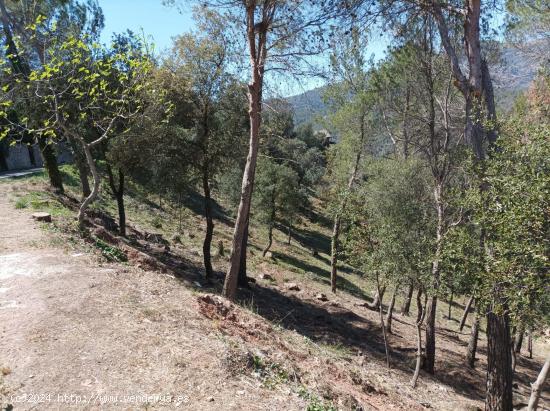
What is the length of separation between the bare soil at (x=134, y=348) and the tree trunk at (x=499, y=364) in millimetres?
2112

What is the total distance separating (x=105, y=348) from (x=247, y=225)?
1147 centimetres

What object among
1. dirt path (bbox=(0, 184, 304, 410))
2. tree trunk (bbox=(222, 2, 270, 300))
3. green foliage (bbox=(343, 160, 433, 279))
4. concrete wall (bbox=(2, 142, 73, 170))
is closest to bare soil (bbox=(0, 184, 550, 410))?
dirt path (bbox=(0, 184, 304, 410))

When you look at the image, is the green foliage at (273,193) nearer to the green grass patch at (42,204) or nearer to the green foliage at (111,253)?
the green grass patch at (42,204)

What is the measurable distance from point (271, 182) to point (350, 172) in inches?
387

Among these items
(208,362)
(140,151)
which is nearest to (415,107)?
(140,151)

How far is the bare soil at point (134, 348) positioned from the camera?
5.89 metres

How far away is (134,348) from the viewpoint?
6.98 metres

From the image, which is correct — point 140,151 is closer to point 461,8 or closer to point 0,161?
point 461,8

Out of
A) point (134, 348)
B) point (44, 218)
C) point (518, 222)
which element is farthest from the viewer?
point (44, 218)

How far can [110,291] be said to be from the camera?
9.11 m

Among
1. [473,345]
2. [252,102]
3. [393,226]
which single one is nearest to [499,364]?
[393,226]

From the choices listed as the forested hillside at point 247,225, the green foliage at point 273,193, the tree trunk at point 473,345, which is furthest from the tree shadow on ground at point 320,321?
the green foliage at point 273,193

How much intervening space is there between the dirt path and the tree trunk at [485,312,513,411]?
19.8 ft

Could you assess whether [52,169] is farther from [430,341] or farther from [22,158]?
[22,158]
